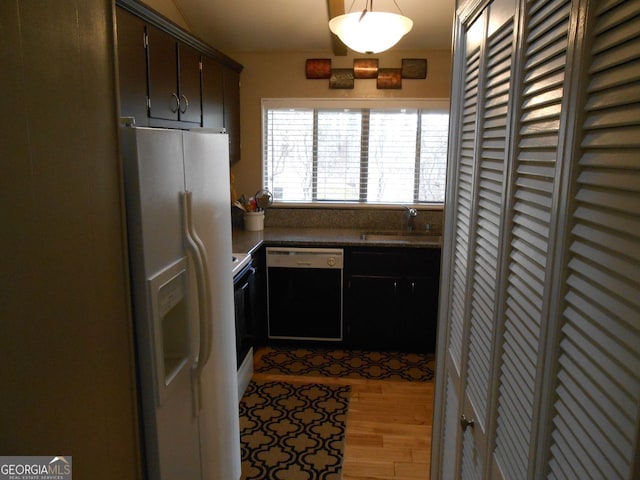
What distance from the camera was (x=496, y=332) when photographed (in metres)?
1.13

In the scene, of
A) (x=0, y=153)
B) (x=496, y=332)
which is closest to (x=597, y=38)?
(x=496, y=332)

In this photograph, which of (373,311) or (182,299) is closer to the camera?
(182,299)

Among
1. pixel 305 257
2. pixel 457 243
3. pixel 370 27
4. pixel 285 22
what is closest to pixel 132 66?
pixel 370 27

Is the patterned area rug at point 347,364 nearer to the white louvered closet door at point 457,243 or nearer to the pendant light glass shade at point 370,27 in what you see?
the white louvered closet door at point 457,243

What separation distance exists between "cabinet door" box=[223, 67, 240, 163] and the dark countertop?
670mm

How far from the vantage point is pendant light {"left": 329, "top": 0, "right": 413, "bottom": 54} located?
2334 millimetres

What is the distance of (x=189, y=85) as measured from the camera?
2.95 metres

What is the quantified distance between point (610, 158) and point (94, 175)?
1008mm

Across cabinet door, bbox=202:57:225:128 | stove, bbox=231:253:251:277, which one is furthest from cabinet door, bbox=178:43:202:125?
stove, bbox=231:253:251:277

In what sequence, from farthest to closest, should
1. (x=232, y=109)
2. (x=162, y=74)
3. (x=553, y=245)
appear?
(x=232, y=109), (x=162, y=74), (x=553, y=245)

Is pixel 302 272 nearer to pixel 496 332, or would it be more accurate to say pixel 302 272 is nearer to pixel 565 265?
pixel 496 332

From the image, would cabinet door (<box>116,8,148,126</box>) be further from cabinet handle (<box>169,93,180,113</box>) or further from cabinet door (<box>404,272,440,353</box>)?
cabinet door (<box>404,272,440,353</box>)

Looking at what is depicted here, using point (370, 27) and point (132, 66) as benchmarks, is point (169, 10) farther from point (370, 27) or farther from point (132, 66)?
point (370, 27)

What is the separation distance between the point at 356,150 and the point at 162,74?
202 cm
